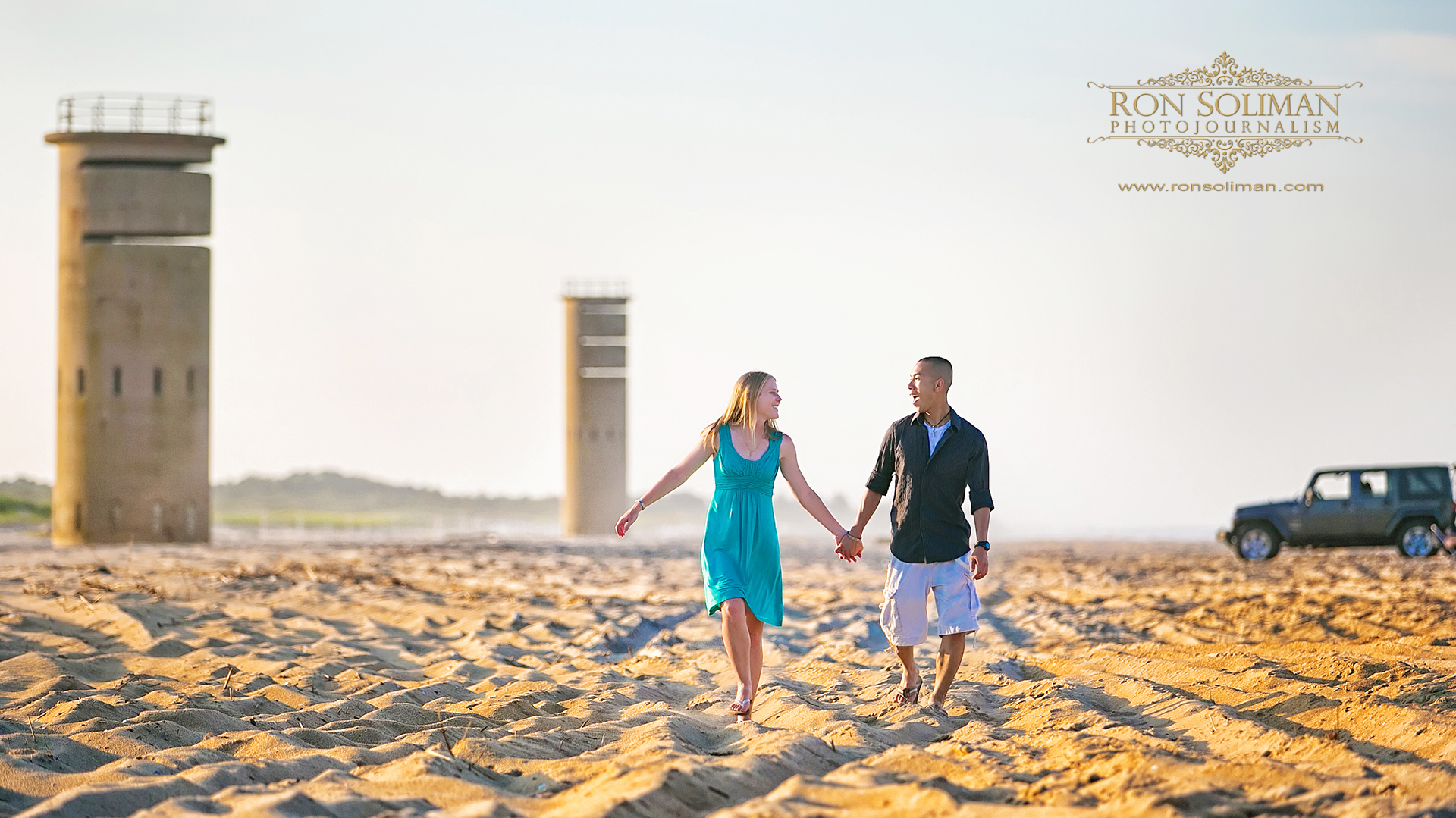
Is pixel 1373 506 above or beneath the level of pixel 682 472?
beneath

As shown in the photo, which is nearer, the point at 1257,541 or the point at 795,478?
the point at 795,478

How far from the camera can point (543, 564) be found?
760 inches

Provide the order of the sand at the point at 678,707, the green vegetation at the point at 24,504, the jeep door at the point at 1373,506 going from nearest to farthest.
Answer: the sand at the point at 678,707 → the jeep door at the point at 1373,506 → the green vegetation at the point at 24,504

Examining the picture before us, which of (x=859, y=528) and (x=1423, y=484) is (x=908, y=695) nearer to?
(x=859, y=528)

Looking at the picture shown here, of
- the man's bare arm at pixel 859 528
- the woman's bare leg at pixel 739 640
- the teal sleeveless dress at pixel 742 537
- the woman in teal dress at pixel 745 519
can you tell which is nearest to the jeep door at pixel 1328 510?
the man's bare arm at pixel 859 528

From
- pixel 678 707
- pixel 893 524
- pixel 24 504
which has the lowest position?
pixel 24 504

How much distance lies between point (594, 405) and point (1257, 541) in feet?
61.2

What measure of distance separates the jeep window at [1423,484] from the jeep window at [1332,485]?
0.75 m

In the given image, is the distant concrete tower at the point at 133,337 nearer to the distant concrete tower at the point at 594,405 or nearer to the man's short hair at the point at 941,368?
the distant concrete tower at the point at 594,405

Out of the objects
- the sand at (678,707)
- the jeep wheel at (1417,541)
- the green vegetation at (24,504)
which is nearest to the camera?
the sand at (678,707)

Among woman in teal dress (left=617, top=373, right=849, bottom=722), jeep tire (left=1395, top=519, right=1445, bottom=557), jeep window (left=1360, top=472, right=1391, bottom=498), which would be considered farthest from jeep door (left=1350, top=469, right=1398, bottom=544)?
woman in teal dress (left=617, top=373, right=849, bottom=722)

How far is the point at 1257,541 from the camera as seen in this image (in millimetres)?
20359

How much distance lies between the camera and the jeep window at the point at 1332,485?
19609 millimetres

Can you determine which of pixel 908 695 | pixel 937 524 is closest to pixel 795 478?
pixel 937 524
